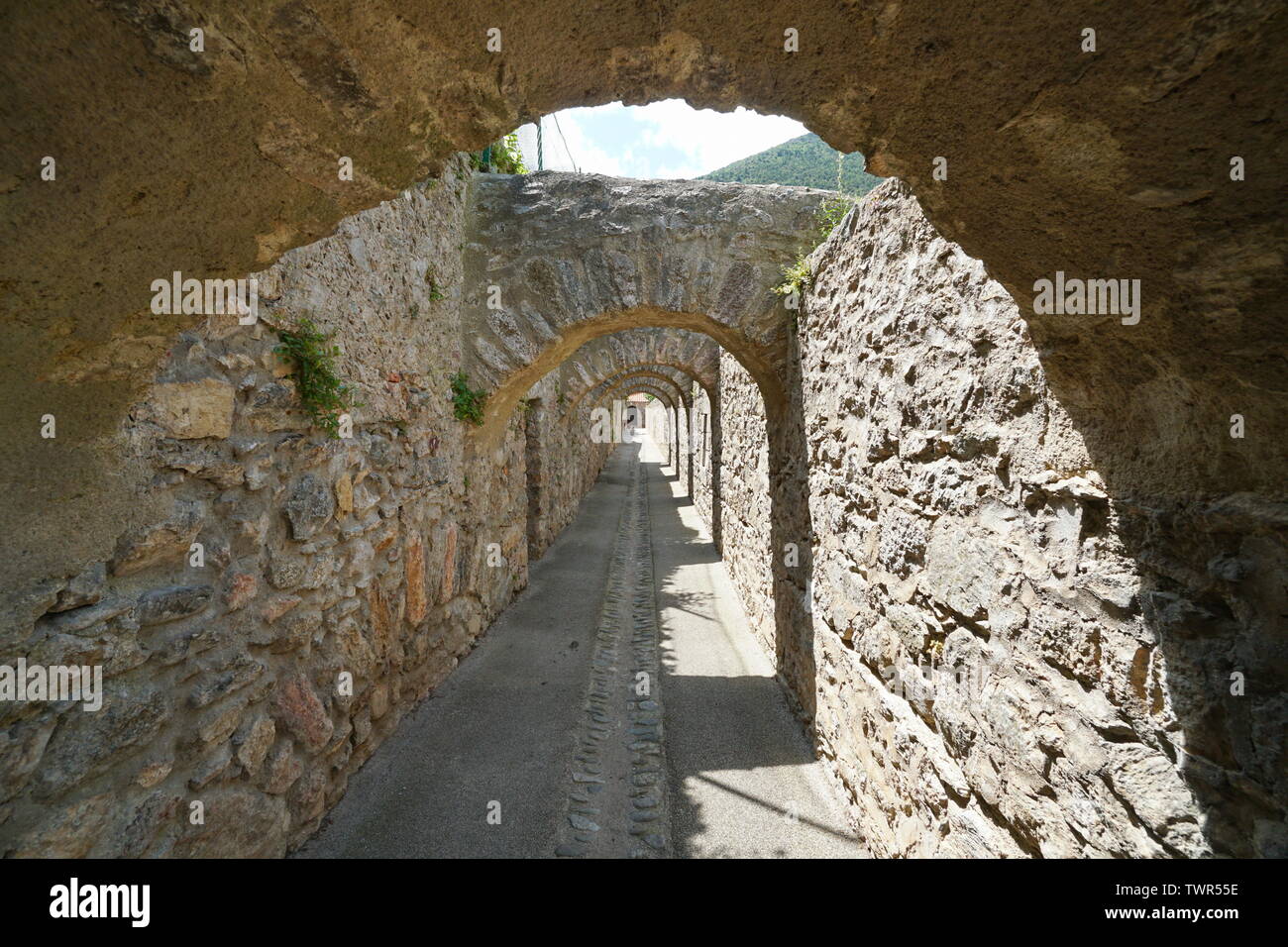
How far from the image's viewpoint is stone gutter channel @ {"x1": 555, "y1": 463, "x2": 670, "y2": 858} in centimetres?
295

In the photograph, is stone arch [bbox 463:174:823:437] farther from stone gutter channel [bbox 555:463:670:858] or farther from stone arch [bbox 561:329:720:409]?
stone arch [bbox 561:329:720:409]

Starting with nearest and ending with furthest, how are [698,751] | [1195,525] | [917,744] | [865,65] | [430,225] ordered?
1. [865,65]
2. [1195,525]
3. [917,744]
4. [698,751]
5. [430,225]

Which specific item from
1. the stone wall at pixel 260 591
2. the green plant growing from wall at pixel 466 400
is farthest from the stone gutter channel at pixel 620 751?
the green plant growing from wall at pixel 466 400

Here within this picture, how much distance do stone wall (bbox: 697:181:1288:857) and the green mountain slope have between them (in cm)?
1476

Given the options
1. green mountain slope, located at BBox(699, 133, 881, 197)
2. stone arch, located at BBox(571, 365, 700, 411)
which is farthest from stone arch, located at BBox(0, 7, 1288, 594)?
green mountain slope, located at BBox(699, 133, 881, 197)

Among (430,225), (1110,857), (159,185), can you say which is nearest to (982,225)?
(1110,857)

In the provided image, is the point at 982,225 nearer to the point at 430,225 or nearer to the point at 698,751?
the point at 698,751

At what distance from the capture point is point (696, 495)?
1275 centimetres

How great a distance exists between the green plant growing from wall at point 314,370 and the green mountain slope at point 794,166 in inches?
597

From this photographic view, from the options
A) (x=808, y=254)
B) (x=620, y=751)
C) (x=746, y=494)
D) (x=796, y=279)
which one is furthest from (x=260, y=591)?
(x=746, y=494)

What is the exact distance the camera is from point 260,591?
7.98ft

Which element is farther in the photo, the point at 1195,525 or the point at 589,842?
the point at 589,842

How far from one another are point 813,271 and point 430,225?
2.75 m

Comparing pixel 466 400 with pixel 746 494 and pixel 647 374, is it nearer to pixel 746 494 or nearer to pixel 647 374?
pixel 746 494
